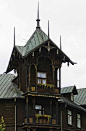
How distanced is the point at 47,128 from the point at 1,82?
9.71 meters

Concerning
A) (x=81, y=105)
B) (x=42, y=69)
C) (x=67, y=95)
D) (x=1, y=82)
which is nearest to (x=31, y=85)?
(x=42, y=69)

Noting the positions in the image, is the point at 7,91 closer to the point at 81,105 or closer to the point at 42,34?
the point at 42,34

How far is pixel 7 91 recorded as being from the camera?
58969 mm

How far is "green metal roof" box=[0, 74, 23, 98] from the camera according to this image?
57.7 metres

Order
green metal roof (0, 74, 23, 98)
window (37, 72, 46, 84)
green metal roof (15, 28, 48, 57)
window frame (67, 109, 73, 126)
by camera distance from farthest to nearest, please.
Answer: window frame (67, 109, 73, 126) → green metal roof (15, 28, 48, 57) → green metal roof (0, 74, 23, 98) → window (37, 72, 46, 84)

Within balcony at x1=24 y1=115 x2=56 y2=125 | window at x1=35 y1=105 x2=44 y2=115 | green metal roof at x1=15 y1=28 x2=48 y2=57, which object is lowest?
balcony at x1=24 y1=115 x2=56 y2=125

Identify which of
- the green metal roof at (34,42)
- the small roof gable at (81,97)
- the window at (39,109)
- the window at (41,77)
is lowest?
the window at (39,109)

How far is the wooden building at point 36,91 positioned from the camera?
2207 inches

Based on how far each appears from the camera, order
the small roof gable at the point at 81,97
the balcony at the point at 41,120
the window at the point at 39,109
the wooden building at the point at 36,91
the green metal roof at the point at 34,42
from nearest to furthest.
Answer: the balcony at the point at 41,120 < the wooden building at the point at 36,91 < the window at the point at 39,109 < the green metal roof at the point at 34,42 < the small roof gable at the point at 81,97

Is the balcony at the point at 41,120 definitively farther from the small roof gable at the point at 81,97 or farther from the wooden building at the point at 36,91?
the small roof gable at the point at 81,97

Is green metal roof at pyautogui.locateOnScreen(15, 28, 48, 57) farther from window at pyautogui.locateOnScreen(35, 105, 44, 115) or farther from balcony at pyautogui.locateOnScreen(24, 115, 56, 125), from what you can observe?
balcony at pyautogui.locateOnScreen(24, 115, 56, 125)

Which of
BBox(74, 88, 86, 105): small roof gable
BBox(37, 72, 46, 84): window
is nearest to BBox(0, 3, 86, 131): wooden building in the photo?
BBox(37, 72, 46, 84): window

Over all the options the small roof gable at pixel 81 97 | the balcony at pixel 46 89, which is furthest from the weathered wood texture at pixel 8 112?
the small roof gable at pixel 81 97

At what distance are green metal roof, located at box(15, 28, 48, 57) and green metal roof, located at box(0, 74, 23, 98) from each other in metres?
4.79
